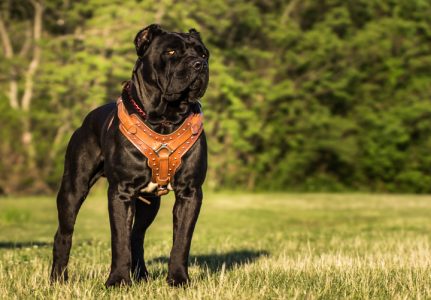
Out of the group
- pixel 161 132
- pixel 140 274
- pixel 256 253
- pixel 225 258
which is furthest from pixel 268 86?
pixel 161 132

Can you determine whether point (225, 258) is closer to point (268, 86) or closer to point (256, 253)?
point (256, 253)

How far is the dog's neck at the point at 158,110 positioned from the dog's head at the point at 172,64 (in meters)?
0.05

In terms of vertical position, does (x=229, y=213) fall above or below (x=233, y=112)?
below

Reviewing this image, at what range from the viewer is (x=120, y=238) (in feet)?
19.2

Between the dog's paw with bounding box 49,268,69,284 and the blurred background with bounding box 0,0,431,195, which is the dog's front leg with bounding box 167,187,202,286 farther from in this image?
the blurred background with bounding box 0,0,431,195

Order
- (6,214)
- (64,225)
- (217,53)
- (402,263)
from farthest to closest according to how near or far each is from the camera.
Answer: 1. (217,53)
2. (6,214)
3. (402,263)
4. (64,225)

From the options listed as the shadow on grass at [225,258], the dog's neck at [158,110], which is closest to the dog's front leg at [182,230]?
the dog's neck at [158,110]

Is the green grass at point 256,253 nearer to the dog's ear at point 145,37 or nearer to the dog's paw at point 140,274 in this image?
the dog's paw at point 140,274

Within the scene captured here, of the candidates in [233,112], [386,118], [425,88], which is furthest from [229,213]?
[425,88]

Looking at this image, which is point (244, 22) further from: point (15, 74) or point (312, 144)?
point (15, 74)

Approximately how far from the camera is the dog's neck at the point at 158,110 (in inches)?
235

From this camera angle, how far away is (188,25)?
81.9 ft

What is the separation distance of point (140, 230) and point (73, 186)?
2.32ft

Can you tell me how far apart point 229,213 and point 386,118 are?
10.5m
